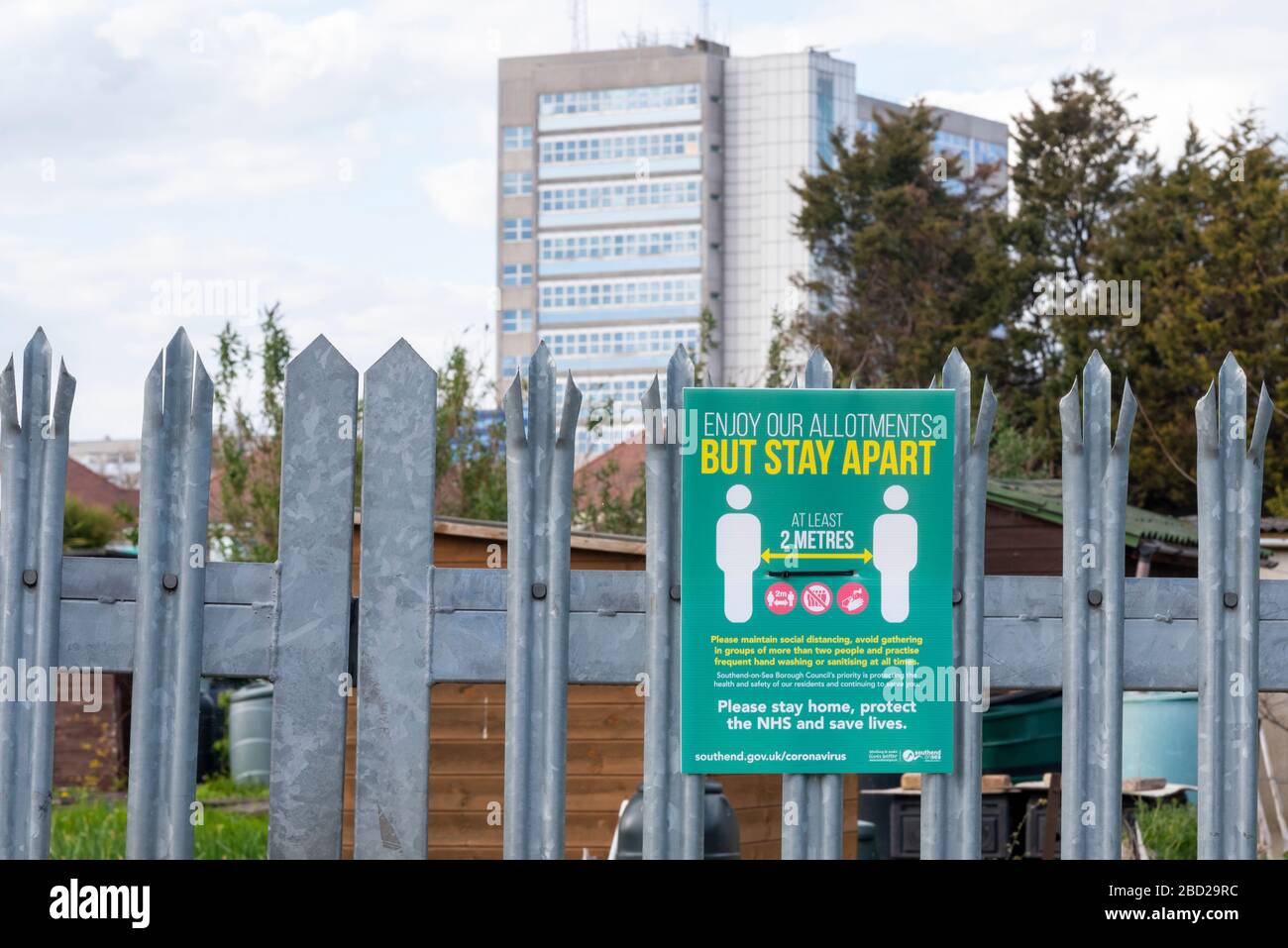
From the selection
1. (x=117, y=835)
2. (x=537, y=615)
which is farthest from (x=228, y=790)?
(x=537, y=615)

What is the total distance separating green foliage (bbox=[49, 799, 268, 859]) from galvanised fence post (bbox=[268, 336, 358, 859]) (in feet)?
14.3

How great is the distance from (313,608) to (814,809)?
1.33m

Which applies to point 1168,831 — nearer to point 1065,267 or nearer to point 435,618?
point 435,618

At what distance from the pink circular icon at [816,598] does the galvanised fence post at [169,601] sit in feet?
4.78

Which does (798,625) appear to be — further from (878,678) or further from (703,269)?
(703,269)

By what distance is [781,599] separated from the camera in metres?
3.96

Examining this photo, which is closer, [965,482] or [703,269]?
[965,482]

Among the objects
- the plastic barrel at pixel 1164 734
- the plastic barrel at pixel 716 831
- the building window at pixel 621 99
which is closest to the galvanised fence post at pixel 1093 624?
the plastic barrel at pixel 716 831

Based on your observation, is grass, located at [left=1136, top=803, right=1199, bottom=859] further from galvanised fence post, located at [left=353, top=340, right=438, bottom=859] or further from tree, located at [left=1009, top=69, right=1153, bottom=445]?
tree, located at [left=1009, top=69, right=1153, bottom=445]

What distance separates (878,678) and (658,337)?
374 feet

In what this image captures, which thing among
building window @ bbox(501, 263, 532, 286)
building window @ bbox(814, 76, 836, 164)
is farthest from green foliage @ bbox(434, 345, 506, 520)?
building window @ bbox(501, 263, 532, 286)

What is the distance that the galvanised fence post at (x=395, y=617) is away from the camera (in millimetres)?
4004

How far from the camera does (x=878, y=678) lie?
395 centimetres
